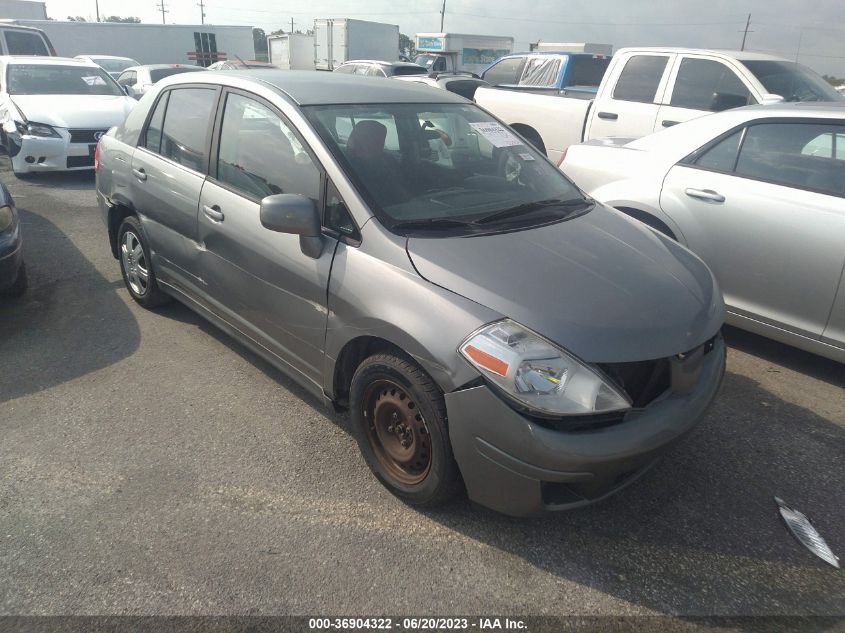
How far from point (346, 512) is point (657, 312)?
1.56 m

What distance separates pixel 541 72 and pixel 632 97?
164 inches

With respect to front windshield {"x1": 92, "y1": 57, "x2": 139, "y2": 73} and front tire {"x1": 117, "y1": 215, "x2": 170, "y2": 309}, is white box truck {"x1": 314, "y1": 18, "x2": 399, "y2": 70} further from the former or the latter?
front tire {"x1": 117, "y1": 215, "x2": 170, "y2": 309}

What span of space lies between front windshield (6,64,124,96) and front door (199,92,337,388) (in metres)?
7.92

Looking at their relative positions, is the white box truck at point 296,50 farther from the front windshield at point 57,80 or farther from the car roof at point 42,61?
the front windshield at point 57,80

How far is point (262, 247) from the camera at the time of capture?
→ 10.5 ft

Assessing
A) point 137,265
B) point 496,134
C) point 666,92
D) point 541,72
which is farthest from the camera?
point 541,72

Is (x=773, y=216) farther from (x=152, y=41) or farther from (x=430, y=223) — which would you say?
(x=152, y=41)

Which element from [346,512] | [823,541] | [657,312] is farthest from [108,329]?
[823,541]

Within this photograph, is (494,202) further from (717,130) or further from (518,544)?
(717,130)

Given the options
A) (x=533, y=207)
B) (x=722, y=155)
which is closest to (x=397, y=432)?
(x=533, y=207)

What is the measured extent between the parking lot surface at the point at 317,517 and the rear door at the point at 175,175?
0.67m

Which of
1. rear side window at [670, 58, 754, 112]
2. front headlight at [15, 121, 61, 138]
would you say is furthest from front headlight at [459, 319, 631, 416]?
front headlight at [15, 121, 61, 138]

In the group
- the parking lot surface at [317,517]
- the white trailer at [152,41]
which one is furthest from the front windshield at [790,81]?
the white trailer at [152,41]

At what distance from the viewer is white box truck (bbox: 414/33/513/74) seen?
1003 inches
